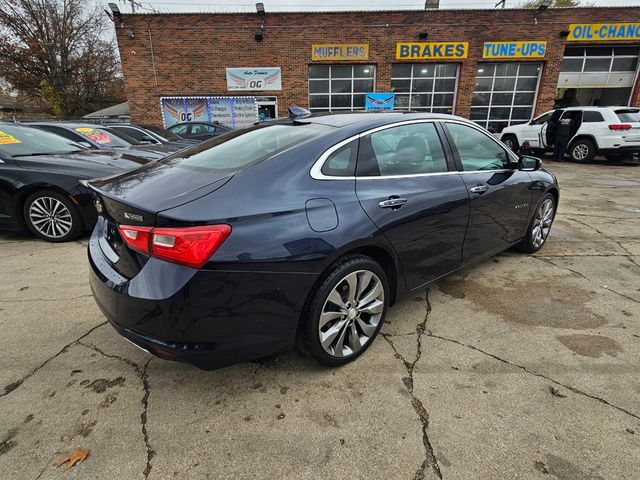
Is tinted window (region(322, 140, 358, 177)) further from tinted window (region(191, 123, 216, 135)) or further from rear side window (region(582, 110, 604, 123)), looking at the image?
rear side window (region(582, 110, 604, 123))

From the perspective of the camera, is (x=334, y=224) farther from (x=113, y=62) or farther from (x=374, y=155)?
(x=113, y=62)

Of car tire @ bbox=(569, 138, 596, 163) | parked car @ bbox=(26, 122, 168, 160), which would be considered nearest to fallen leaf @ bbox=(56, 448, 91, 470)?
parked car @ bbox=(26, 122, 168, 160)

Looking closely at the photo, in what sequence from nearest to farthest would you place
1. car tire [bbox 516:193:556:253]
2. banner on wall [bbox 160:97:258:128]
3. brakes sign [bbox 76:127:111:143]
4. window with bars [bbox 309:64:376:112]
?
1. car tire [bbox 516:193:556:253]
2. brakes sign [bbox 76:127:111:143]
3. banner on wall [bbox 160:97:258:128]
4. window with bars [bbox 309:64:376:112]

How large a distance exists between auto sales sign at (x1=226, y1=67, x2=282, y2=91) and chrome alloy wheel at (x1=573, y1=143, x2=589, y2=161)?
11.9 m

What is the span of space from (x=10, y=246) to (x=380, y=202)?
4.71 metres

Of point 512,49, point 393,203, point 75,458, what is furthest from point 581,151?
point 75,458

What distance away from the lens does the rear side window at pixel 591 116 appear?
1125cm

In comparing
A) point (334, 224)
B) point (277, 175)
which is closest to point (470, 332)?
point (334, 224)

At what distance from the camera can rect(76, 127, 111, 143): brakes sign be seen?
676 centimetres

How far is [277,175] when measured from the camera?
196cm

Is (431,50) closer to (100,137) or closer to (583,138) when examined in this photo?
(583,138)

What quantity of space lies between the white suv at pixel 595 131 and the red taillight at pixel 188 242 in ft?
44.6

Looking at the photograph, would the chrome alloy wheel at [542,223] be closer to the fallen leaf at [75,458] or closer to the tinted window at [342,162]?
the tinted window at [342,162]

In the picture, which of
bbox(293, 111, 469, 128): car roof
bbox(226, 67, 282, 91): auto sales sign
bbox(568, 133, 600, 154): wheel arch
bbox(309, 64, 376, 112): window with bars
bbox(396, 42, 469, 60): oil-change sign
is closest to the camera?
bbox(293, 111, 469, 128): car roof
